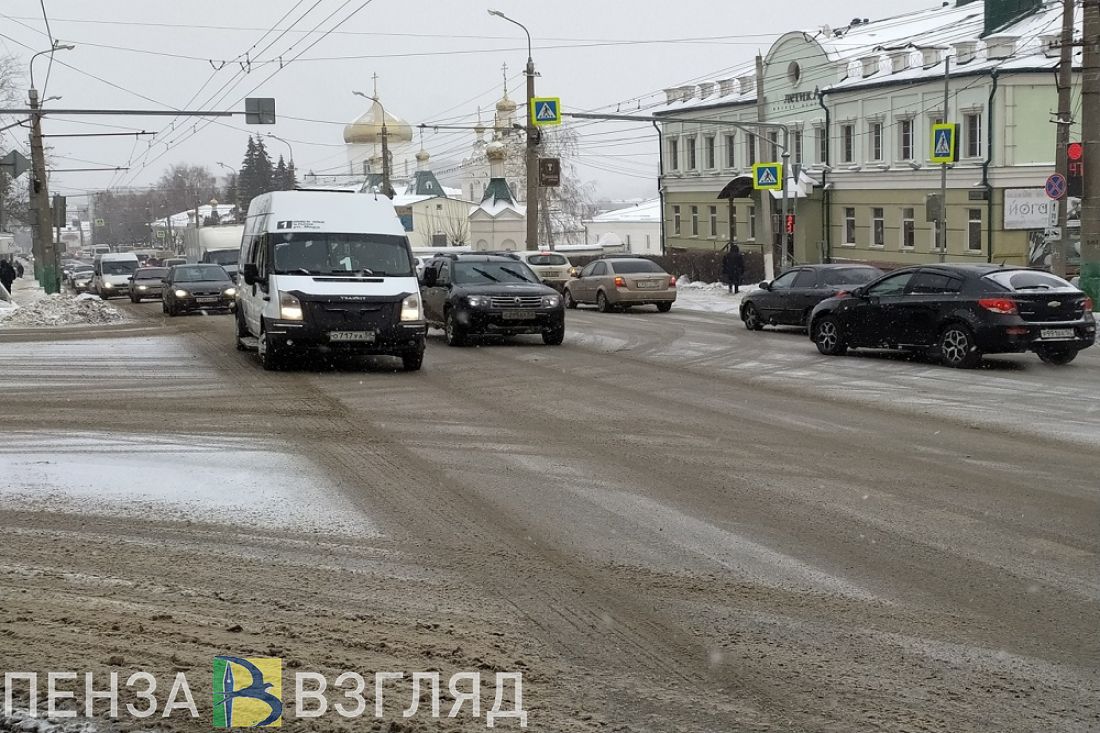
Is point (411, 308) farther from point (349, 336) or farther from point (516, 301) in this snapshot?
point (516, 301)

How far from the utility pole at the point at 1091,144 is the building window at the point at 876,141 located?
2753 cm

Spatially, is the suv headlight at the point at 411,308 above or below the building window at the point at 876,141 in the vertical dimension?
below

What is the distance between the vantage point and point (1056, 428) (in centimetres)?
1197

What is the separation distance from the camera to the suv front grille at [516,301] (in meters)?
21.7

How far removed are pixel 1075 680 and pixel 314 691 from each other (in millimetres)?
2859

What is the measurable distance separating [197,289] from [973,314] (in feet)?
76.1

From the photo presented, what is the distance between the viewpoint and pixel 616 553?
717 centimetres

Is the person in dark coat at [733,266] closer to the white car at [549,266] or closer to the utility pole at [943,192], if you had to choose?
the white car at [549,266]

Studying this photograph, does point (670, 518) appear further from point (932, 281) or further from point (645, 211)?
point (645, 211)

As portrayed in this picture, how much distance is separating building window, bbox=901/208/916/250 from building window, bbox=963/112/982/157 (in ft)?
12.8

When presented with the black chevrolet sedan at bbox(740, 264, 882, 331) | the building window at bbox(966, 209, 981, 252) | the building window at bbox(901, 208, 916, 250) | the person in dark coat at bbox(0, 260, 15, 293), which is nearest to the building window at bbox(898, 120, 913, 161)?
the building window at bbox(901, 208, 916, 250)

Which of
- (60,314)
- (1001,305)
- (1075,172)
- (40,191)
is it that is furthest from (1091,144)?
(40,191)

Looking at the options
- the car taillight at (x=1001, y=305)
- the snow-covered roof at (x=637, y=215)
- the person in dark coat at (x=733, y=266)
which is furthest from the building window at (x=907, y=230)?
the snow-covered roof at (x=637, y=215)

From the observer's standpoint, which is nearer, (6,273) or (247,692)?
(247,692)
